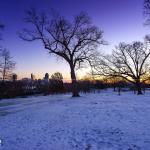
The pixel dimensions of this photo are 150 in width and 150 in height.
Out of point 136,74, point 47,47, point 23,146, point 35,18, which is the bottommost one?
point 23,146

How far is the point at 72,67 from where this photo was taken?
3083cm

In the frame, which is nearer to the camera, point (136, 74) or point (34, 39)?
point (34, 39)

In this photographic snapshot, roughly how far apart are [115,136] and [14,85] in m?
53.8

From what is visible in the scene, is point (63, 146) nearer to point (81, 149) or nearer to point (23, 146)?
point (81, 149)

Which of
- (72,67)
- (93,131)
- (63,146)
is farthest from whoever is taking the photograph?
(72,67)

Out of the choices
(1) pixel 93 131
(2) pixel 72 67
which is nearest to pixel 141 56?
(2) pixel 72 67

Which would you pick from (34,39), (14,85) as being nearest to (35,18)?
(34,39)

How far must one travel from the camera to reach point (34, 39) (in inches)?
1243

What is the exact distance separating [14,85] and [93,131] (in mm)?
52611

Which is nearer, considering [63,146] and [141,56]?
[63,146]

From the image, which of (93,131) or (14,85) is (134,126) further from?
(14,85)

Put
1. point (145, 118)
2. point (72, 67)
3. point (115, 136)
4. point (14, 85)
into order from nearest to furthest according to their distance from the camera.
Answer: point (115, 136) → point (145, 118) → point (72, 67) → point (14, 85)

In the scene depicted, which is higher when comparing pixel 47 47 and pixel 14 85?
pixel 47 47

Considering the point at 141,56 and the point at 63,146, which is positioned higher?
the point at 141,56
